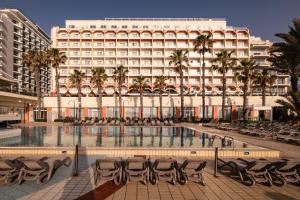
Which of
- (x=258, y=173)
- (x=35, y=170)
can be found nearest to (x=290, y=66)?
(x=258, y=173)

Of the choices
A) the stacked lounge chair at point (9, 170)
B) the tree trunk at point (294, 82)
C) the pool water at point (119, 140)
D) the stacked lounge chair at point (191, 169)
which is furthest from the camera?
the tree trunk at point (294, 82)

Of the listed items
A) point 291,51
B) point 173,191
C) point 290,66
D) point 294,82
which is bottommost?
point 173,191

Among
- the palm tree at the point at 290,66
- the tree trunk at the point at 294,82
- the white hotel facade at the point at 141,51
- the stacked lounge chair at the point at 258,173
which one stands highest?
the white hotel facade at the point at 141,51

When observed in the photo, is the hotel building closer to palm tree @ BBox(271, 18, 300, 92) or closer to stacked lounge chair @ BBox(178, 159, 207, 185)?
palm tree @ BBox(271, 18, 300, 92)

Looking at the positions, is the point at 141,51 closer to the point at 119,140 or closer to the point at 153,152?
the point at 119,140

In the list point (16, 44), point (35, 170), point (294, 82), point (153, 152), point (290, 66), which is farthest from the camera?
point (16, 44)

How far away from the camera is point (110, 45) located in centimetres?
6938

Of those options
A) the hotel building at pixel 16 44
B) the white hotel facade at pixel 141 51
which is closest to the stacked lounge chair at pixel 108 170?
the hotel building at pixel 16 44

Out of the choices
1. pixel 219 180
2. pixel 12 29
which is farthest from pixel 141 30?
pixel 219 180

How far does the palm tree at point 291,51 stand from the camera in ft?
89.6

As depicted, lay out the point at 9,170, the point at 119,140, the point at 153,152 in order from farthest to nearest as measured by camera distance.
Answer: the point at 119,140
the point at 153,152
the point at 9,170

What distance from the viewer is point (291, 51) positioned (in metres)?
28.3

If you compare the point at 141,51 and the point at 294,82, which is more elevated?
the point at 141,51

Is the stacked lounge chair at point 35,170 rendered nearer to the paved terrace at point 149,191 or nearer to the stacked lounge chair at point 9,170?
the stacked lounge chair at point 9,170
